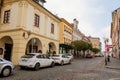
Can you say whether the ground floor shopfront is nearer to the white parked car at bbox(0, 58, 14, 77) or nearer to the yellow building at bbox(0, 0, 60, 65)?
the yellow building at bbox(0, 0, 60, 65)

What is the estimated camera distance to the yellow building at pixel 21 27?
20766 millimetres

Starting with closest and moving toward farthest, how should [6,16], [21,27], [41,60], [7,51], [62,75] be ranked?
[62,75] < [41,60] < [21,27] < [6,16] < [7,51]

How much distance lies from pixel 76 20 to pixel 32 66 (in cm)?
4533

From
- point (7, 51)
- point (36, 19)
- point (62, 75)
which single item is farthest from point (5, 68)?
point (36, 19)

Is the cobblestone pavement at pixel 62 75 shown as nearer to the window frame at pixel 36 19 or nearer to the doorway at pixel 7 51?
the doorway at pixel 7 51

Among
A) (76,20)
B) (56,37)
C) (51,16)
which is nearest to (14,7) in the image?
(51,16)

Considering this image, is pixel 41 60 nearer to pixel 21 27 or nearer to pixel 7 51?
pixel 21 27

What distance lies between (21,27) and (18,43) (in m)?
1.96

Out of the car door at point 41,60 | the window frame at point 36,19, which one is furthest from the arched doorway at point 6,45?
the car door at point 41,60

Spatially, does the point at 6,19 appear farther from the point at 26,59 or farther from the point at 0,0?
the point at 26,59

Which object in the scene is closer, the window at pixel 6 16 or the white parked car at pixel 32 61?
the white parked car at pixel 32 61

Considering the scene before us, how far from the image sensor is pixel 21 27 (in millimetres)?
20766

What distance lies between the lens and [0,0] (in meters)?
23.5

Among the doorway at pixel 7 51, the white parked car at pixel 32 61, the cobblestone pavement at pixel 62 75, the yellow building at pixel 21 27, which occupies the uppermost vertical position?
the yellow building at pixel 21 27
